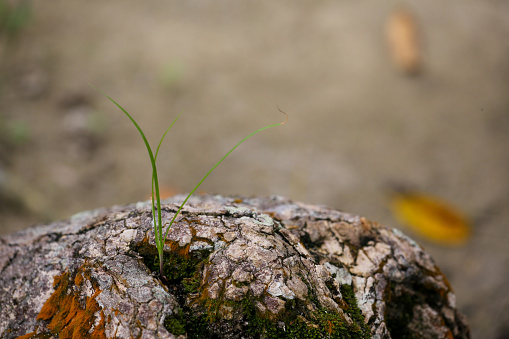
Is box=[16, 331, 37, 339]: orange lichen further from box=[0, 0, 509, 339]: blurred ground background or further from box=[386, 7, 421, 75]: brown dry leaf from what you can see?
box=[386, 7, 421, 75]: brown dry leaf

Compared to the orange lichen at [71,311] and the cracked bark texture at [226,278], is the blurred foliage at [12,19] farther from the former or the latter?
the orange lichen at [71,311]

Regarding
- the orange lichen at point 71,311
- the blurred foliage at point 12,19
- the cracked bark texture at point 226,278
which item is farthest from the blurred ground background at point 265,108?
the orange lichen at point 71,311

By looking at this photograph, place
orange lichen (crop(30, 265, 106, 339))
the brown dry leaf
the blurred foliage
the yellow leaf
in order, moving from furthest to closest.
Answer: the brown dry leaf, the blurred foliage, the yellow leaf, orange lichen (crop(30, 265, 106, 339))

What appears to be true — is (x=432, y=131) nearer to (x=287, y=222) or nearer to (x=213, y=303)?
(x=287, y=222)

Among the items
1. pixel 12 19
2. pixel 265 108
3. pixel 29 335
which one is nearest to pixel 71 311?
pixel 29 335

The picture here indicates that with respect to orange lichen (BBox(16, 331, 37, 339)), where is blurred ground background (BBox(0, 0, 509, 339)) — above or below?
above

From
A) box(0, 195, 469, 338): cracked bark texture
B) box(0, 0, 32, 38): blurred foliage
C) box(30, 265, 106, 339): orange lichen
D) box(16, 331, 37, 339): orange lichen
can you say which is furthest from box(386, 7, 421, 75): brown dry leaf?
box(16, 331, 37, 339): orange lichen

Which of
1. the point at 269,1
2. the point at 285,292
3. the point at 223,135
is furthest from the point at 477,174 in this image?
the point at 285,292
